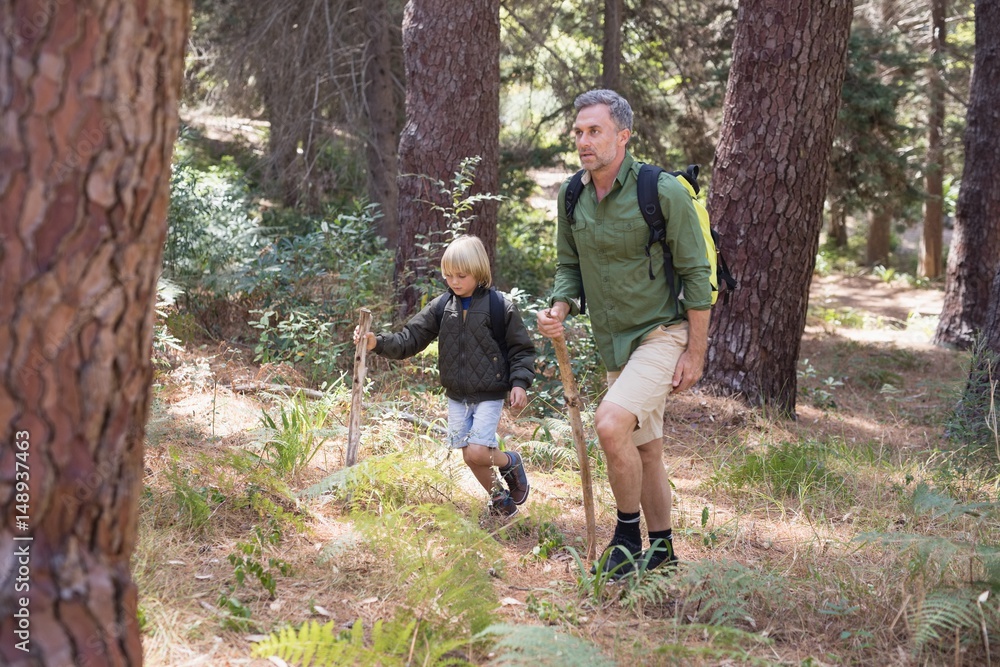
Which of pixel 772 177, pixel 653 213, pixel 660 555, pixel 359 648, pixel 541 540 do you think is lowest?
pixel 541 540

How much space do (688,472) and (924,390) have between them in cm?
479

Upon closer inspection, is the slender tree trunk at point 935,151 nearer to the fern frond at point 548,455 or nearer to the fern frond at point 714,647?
the fern frond at point 548,455

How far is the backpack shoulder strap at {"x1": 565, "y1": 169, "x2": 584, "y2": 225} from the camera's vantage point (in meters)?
4.33

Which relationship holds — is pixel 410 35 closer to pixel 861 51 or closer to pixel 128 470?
pixel 128 470

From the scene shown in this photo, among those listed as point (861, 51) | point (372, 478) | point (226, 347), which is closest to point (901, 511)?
point (372, 478)

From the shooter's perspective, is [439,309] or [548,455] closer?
[439,309]

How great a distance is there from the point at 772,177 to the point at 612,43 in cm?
573

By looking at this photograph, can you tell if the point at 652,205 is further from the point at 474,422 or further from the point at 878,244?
the point at 878,244

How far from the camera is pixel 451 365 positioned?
499cm

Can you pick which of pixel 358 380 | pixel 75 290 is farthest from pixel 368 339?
pixel 75 290

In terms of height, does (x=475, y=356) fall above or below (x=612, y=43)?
below

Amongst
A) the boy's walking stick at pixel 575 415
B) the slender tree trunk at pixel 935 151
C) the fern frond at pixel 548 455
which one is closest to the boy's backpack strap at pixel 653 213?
the boy's walking stick at pixel 575 415

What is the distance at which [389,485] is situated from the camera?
5102 mm

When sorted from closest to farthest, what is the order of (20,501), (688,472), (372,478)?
(20,501) < (372,478) < (688,472)
